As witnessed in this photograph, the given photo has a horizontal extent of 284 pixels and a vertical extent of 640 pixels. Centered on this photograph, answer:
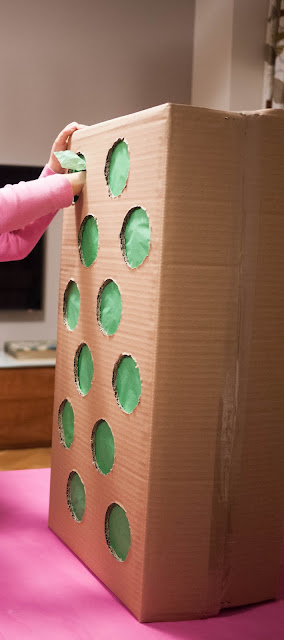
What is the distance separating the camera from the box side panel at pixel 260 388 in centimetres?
82

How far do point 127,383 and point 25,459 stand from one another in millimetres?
2044

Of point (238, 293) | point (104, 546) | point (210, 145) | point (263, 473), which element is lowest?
point (104, 546)

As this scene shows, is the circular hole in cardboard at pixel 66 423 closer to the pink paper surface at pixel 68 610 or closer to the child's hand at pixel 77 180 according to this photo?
the pink paper surface at pixel 68 610

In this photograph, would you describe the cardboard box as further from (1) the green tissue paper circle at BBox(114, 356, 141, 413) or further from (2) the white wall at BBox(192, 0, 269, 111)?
(2) the white wall at BBox(192, 0, 269, 111)

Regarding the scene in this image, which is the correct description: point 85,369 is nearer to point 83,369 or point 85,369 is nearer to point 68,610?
point 83,369

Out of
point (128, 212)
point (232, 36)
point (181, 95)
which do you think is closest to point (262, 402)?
point (128, 212)

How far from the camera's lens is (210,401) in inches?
32.8

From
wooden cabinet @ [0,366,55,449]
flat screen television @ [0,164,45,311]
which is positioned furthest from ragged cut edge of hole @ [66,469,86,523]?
flat screen television @ [0,164,45,311]

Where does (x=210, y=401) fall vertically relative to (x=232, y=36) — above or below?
below

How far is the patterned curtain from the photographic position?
284cm

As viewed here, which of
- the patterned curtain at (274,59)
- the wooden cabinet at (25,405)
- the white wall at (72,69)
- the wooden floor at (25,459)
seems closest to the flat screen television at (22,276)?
the white wall at (72,69)

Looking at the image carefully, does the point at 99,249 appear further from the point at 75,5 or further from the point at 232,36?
the point at 75,5

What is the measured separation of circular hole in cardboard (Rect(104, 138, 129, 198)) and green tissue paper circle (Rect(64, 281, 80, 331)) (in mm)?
180

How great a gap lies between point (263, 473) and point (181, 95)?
8.83 ft
